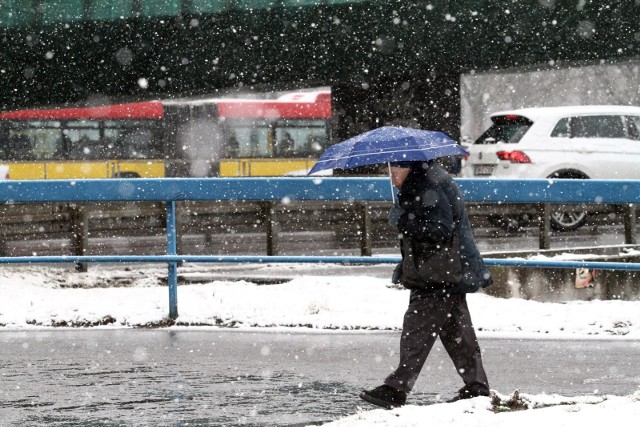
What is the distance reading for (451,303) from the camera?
235 inches

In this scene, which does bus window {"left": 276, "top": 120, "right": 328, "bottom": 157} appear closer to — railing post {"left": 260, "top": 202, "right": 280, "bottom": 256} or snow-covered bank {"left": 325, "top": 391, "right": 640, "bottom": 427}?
railing post {"left": 260, "top": 202, "right": 280, "bottom": 256}

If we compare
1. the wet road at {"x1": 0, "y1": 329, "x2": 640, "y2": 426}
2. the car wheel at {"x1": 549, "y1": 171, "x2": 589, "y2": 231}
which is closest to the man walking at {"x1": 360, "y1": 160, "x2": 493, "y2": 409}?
the wet road at {"x1": 0, "y1": 329, "x2": 640, "y2": 426}

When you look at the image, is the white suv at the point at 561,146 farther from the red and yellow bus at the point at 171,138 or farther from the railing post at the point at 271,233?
the red and yellow bus at the point at 171,138

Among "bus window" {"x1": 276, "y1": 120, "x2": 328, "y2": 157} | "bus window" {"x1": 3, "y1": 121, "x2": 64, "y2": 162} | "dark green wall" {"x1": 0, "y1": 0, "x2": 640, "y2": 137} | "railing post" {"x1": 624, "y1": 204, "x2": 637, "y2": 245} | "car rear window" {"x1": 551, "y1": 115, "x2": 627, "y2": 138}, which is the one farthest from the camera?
"bus window" {"x1": 276, "y1": 120, "x2": 328, "y2": 157}

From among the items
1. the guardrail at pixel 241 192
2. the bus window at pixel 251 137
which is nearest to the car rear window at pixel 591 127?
the guardrail at pixel 241 192

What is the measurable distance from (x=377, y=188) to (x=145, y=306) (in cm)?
221

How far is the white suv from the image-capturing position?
1789 centimetres

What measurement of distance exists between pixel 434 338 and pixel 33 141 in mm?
28716

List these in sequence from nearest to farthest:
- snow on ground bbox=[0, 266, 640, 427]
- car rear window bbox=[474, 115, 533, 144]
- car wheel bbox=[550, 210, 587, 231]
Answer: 1. snow on ground bbox=[0, 266, 640, 427]
2. car rear window bbox=[474, 115, 533, 144]
3. car wheel bbox=[550, 210, 587, 231]

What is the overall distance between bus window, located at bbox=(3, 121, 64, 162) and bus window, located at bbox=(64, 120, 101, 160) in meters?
0.32

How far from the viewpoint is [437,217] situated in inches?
228

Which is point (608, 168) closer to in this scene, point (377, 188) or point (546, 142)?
point (546, 142)

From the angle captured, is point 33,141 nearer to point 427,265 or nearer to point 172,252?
point 172,252

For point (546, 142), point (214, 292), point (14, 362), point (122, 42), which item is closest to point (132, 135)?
point (122, 42)
